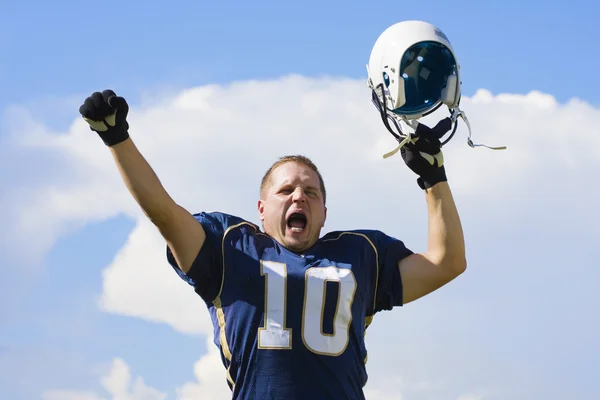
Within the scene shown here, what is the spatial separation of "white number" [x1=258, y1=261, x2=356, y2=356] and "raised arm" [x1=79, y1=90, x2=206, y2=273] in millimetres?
556

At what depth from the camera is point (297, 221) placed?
4.46 meters

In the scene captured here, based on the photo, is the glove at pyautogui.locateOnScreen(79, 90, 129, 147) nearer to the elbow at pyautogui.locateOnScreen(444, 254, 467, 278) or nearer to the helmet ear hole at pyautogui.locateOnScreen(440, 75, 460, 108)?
the helmet ear hole at pyautogui.locateOnScreen(440, 75, 460, 108)

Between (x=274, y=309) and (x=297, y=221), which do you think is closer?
(x=274, y=309)

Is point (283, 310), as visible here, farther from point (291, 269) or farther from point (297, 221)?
point (297, 221)

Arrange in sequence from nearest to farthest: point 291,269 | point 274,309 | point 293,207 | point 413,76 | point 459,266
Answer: point 274,309
point 291,269
point 293,207
point 413,76
point 459,266

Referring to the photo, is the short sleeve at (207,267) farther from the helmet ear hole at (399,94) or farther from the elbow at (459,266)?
the elbow at (459,266)

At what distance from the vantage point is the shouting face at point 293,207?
4.44 meters

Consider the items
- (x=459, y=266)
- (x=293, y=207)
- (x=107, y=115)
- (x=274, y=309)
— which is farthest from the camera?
(x=459, y=266)

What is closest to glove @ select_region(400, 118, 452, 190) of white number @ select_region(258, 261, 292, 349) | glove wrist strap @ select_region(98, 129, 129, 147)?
white number @ select_region(258, 261, 292, 349)

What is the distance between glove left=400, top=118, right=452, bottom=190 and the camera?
4.58 m

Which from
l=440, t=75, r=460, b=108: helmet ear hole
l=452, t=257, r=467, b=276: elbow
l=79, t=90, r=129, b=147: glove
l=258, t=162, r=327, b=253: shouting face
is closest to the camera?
l=79, t=90, r=129, b=147: glove

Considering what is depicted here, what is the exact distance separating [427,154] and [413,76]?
45 centimetres

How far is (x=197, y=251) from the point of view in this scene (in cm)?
416

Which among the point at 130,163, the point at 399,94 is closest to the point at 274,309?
the point at 130,163
